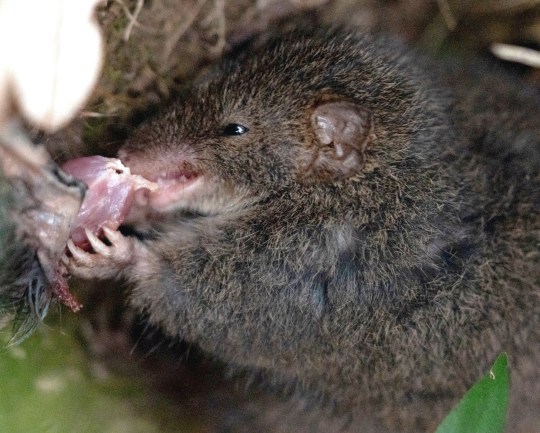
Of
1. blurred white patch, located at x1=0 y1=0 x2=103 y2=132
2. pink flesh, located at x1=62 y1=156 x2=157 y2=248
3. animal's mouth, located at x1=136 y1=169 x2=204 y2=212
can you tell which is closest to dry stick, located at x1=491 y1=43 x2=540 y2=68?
animal's mouth, located at x1=136 y1=169 x2=204 y2=212

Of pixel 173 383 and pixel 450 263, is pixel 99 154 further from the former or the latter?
pixel 450 263

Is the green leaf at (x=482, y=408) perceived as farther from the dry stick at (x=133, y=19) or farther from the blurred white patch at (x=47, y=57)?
the dry stick at (x=133, y=19)

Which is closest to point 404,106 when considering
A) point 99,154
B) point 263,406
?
point 99,154

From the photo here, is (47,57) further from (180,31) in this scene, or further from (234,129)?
(180,31)

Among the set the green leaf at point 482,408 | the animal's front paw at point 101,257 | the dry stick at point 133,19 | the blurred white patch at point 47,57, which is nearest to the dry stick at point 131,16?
the dry stick at point 133,19

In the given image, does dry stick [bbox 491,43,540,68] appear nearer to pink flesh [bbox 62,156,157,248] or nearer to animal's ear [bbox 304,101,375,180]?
animal's ear [bbox 304,101,375,180]
